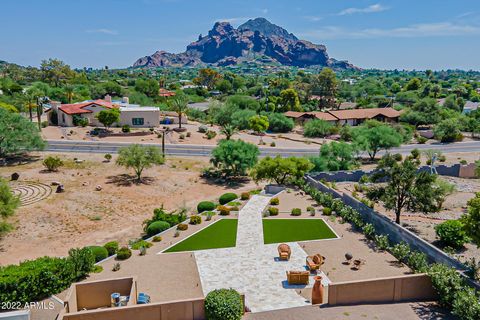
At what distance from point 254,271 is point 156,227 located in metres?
11.5

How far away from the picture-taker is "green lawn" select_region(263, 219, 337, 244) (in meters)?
33.4

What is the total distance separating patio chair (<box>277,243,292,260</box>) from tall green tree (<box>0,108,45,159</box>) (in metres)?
47.2

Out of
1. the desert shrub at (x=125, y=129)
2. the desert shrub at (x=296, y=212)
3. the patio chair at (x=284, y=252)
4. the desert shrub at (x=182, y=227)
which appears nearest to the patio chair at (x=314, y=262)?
the patio chair at (x=284, y=252)

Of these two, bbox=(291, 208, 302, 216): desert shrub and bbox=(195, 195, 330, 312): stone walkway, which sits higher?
bbox=(291, 208, 302, 216): desert shrub

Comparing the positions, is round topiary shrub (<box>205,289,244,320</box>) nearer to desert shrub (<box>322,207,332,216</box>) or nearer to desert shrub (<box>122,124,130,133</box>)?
desert shrub (<box>322,207,332,216</box>)

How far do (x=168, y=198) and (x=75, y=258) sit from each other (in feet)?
76.1

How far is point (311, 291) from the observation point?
24844 millimetres

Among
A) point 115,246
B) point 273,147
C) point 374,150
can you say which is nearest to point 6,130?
point 115,246

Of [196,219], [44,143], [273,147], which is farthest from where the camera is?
[273,147]

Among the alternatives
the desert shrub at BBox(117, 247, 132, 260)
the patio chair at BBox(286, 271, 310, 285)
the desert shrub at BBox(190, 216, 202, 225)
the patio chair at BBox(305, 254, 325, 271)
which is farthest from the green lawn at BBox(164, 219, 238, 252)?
the patio chair at BBox(286, 271, 310, 285)

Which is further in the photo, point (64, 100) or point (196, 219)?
point (64, 100)

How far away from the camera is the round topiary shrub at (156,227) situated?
35.4 meters

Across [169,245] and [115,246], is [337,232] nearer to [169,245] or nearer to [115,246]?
[169,245]

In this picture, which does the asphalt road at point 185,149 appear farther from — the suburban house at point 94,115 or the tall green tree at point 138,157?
the tall green tree at point 138,157
